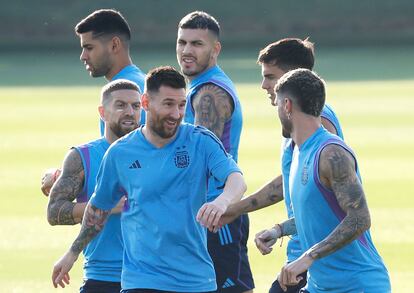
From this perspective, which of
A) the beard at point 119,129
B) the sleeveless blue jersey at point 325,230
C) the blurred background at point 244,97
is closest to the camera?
the sleeveless blue jersey at point 325,230

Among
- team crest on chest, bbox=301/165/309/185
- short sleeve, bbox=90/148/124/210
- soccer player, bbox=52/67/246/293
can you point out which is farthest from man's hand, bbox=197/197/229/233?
short sleeve, bbox=90/148/124/210

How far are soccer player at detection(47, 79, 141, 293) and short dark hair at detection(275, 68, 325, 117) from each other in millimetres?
1322

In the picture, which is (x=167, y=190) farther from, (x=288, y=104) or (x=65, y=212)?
(x=65, y=212)

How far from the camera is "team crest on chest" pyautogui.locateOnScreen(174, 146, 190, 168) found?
6441mm

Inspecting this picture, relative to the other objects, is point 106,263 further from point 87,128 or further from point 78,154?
point 87,128

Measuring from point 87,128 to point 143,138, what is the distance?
14347mm

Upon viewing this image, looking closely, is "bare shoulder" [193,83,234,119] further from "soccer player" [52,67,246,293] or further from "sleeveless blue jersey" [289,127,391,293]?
"sleeveless blue jersey" [289,127,391,293]

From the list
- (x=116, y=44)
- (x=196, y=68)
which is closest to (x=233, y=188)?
(x=196, y=68)

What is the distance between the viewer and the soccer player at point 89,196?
714cm

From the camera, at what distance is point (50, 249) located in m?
11.7

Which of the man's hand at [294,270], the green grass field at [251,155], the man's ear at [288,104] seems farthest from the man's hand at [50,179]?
the green grass field at [251,155]

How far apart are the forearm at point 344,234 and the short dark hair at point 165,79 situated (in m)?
1.23

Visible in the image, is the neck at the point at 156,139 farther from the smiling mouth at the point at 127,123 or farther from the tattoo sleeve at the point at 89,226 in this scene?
the smiling mouth at the point at 127,123

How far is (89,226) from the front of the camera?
6777 mm
